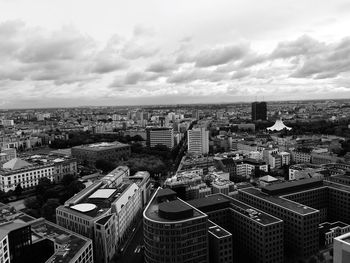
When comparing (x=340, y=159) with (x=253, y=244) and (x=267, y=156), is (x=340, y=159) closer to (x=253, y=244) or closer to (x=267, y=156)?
(x=267, y=156)

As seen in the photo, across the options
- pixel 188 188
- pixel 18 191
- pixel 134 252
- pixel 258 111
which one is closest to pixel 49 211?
pixel 134 252

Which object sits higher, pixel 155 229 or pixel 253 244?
pixel 155 229

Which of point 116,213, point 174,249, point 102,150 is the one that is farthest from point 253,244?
point 102,150

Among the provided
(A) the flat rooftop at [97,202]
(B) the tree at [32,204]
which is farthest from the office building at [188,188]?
(B) the tree at [32,204]

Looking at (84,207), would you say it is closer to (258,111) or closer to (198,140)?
(198,140)

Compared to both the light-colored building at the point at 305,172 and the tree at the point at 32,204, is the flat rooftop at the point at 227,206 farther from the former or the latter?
the tree at the point at 32,204

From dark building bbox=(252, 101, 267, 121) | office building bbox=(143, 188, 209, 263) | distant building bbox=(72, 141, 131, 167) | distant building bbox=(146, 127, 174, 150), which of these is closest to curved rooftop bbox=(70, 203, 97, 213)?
office building bbox=(143, 188, 209, 263)

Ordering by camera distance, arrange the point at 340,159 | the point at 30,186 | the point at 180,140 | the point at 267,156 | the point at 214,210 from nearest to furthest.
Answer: the point at 214,210
the point at 30,186
the point at 340,159
the point at 267,156
the point at 180,140
